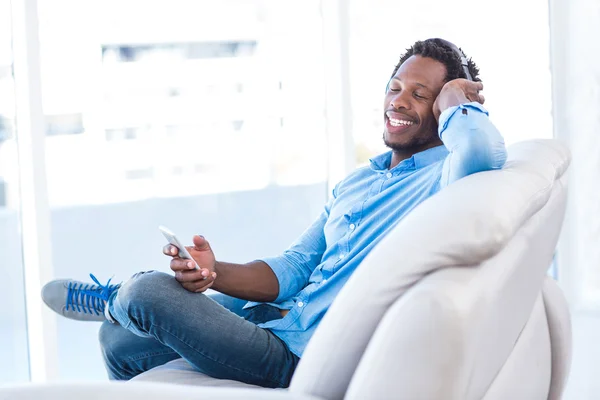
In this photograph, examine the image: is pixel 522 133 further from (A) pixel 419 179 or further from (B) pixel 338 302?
(B) pixel 338 302

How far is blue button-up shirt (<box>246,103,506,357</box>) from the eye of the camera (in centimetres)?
176

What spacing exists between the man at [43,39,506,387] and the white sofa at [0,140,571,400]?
0.25 m

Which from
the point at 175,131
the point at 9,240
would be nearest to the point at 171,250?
the point at 9,240

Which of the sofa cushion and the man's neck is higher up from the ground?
the man's neck

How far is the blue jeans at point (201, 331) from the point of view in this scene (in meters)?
1.71

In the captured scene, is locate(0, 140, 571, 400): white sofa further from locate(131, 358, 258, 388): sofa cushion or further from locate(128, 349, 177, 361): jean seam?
locate(128, 349, 177, 361): jean seam

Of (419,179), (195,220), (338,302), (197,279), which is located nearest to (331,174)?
(195,220)

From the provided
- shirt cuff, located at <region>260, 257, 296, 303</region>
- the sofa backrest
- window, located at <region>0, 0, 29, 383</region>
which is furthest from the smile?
window, located at <region>0, 0, 29, 383</region>

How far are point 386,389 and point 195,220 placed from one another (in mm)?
2954

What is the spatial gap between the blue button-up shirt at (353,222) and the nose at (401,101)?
0.46ft

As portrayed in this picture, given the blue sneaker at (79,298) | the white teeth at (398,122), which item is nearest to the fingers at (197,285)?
the blue sneaker at (79,298)

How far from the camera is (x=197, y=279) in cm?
180

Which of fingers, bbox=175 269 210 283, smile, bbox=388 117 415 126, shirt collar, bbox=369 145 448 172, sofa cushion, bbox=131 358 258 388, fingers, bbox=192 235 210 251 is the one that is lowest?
sofa cushion, bbox=131 358 258 388

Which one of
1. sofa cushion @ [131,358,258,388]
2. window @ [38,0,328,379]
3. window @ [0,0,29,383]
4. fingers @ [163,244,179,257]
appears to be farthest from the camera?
window @ [38,0,328,379]
